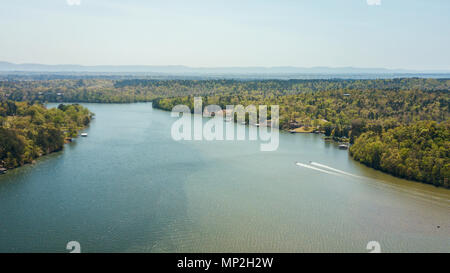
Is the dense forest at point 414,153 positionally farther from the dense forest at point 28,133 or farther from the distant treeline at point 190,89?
the distant treeline at point 190,89

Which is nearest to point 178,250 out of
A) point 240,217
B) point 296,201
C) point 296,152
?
point 240,217

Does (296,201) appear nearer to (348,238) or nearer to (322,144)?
(348,238)

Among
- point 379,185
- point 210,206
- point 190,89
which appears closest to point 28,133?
point 210,206

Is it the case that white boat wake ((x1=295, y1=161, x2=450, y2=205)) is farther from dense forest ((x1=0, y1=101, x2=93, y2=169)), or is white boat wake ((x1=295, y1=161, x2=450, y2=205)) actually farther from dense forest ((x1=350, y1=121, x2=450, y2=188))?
dense forest ((x1=0, y1=101, x2=93, y2=169))

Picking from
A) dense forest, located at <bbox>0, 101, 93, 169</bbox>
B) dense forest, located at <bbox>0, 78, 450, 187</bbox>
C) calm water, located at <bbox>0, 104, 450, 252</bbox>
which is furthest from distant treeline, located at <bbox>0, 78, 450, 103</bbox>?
calm water, located at <bbox>0, 104, 450, 252</bbox>

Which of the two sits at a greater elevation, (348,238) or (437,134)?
(437,134)

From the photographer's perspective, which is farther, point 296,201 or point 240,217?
point 296,201

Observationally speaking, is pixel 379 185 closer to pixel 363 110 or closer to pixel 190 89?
pixel 363 110
